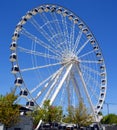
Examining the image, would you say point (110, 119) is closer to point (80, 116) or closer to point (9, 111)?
point (80, 116)

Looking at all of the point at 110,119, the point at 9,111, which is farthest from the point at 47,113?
the point at 110,119

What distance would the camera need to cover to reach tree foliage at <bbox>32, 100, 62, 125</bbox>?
164 feet

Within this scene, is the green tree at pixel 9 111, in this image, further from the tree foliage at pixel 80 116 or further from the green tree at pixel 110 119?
the green tree at pixel 110 119

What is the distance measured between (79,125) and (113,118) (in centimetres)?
4172

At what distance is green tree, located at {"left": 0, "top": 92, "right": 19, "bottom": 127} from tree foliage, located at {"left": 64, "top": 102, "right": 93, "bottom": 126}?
1822cm

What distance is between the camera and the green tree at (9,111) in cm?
3944

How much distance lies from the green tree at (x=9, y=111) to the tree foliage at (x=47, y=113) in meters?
8.74

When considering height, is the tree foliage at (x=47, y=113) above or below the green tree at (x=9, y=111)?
above

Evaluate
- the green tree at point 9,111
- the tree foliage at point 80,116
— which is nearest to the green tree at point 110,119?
the tree foliage at point 80,116

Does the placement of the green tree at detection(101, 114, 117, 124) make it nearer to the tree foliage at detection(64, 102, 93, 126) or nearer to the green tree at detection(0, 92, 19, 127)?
the tree foliage at detection(64, 102, 93, 126)

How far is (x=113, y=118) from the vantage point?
9838 centimetres

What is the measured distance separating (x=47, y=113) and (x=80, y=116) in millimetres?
8926

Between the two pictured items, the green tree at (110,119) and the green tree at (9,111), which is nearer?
the green tree at (9,111)

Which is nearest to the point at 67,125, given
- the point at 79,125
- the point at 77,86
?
the point at 79,125
